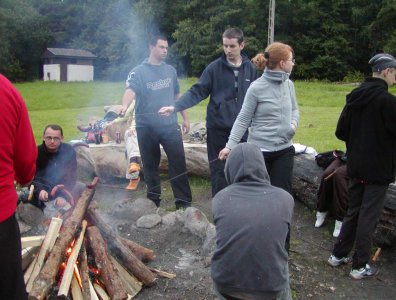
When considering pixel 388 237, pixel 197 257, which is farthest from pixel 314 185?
pixel 197 257

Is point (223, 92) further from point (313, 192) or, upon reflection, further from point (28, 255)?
point (28, 255)

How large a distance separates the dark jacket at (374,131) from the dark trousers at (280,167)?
552mm

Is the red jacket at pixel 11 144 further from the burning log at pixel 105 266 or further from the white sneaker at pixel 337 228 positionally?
the white sneaker at pixel 337 228

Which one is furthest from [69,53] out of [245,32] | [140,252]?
[140,252]

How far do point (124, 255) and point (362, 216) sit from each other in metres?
1.99

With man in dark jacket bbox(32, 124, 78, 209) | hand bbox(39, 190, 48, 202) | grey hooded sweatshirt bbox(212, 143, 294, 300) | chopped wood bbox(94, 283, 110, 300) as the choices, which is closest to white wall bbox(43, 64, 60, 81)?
man in dark jacket bbox(32, 124, 78, 209)

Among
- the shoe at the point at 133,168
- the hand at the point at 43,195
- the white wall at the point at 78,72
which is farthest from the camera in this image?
the white wall at the point at 78,72

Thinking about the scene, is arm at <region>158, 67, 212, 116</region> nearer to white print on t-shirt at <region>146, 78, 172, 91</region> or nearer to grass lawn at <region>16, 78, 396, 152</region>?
white print on t-shirt at <region>146, 78, 172, 91</region>

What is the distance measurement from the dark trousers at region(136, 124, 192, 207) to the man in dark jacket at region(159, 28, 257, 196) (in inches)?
21.2

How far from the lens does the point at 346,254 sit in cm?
398

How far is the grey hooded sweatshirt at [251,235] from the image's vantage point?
2.22 m

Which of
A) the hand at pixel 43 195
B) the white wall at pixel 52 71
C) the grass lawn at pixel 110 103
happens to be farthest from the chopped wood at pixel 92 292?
the white wall at pixel 52 71

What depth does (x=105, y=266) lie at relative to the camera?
129 inches

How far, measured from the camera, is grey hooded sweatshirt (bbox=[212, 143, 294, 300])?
7.27 feet
